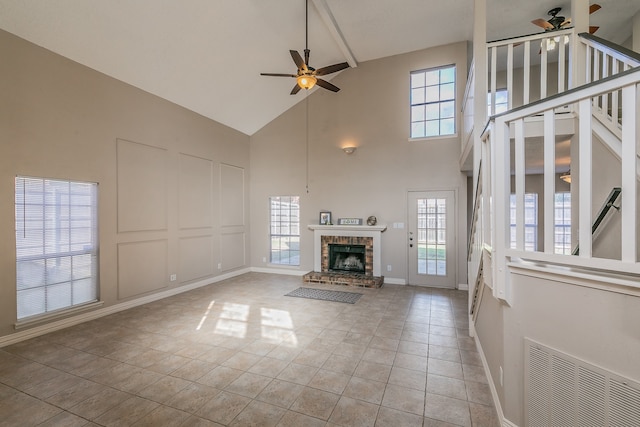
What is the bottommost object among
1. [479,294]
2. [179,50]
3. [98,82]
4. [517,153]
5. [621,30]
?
[479,294]

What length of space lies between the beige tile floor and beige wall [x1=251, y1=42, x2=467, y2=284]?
242cm

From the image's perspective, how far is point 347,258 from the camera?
660 cm

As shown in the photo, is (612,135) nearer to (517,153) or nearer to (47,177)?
(517,153)

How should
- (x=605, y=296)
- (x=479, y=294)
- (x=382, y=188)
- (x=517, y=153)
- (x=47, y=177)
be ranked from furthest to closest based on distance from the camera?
(x=382, y=188) < (x=47, y=177) < (x=479, y=294) < (x=517, y=153) < (x=605, y=296)

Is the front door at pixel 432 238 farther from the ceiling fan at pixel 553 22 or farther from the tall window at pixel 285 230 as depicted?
the ceiling fan at pixel 553 22

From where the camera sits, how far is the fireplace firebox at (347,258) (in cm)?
645

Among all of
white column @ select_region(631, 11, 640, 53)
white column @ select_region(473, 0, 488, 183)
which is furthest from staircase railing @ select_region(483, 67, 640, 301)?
white column @ select_region(631, 11, 640, 53)

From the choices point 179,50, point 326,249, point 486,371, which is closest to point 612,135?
point 486,371

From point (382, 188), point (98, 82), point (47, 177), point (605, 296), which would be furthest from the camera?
point (382, 188)

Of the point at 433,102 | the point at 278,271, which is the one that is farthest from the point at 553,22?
the point at 278,271

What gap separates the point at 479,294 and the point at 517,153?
1782 millimetres

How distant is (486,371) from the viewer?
265 centimetres

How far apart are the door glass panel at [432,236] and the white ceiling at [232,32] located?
10.7ft

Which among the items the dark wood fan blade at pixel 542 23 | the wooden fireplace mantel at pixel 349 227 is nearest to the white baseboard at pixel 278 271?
the wooden fireplace mantel at pixel 349 227
